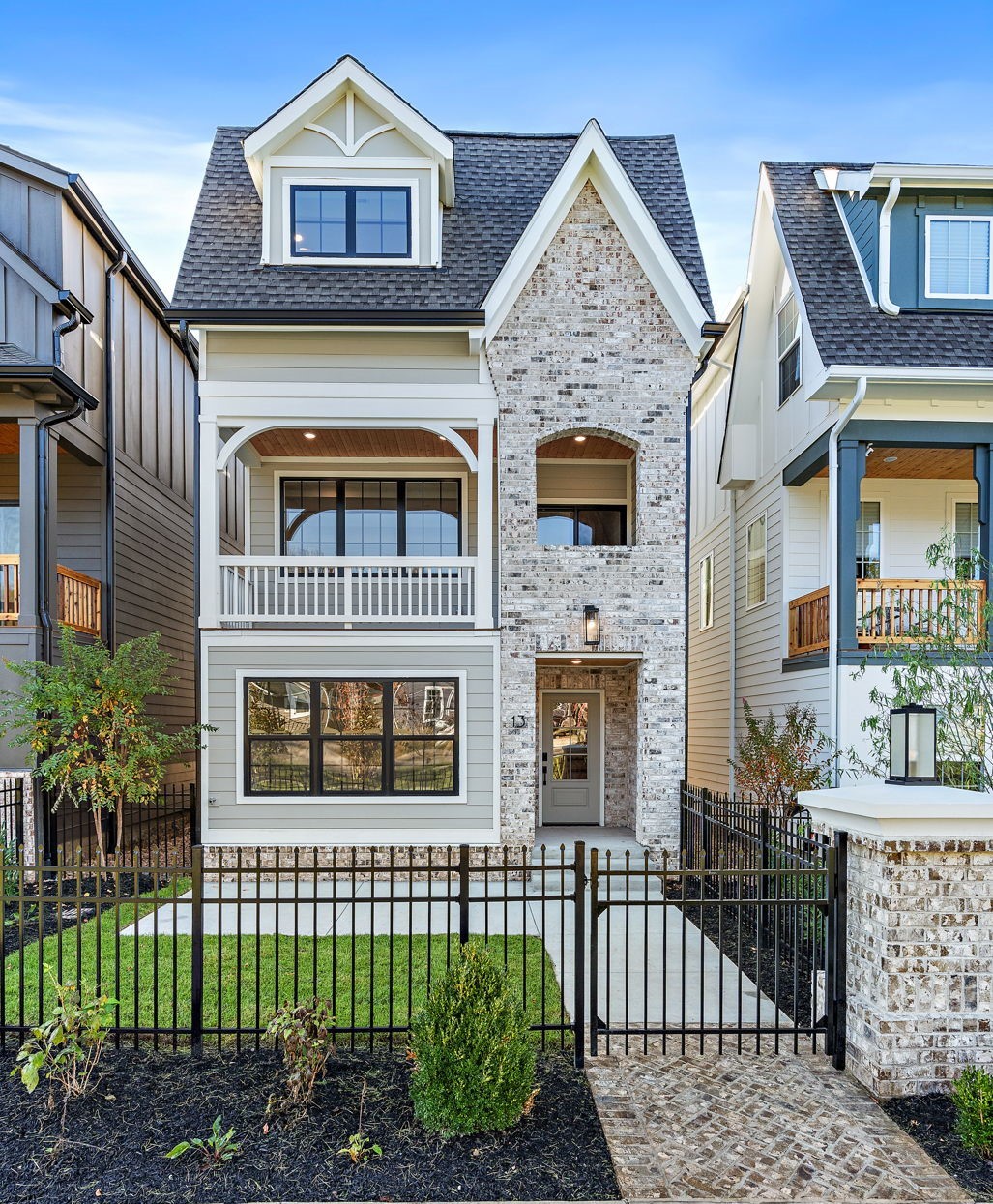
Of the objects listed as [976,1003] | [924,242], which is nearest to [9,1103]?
[976,1003]

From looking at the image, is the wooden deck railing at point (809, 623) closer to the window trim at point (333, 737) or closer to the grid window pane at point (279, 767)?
the window trim at point (333, 737)

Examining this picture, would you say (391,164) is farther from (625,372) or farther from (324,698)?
(324,698)

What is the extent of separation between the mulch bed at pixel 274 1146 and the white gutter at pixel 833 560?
22.8 ft

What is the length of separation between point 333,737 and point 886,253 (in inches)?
387

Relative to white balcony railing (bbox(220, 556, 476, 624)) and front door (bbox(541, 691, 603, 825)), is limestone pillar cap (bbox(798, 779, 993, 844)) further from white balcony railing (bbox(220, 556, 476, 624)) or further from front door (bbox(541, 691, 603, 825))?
front door (bbox(541, 691, 603, 825))

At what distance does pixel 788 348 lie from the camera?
1280cm

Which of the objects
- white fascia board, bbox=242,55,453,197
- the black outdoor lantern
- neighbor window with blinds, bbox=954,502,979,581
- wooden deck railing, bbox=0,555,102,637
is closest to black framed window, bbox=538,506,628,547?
neighbor window with blinds, bbox=954,502,979,581

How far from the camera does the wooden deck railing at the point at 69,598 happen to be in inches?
439

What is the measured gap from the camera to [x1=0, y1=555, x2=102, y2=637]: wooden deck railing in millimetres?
11141

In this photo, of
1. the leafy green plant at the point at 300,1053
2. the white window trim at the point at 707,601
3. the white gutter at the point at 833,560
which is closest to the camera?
the leafy green plant at the point at 300,1053

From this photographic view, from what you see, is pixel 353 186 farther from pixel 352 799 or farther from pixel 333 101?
pixel 352 799

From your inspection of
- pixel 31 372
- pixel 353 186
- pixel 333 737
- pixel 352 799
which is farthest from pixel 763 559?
pixel 31 372

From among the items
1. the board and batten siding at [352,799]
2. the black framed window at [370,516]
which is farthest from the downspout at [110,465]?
the board and batten siding at [352,799]

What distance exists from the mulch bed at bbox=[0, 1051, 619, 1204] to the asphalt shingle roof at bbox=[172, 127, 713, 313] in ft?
30.3
